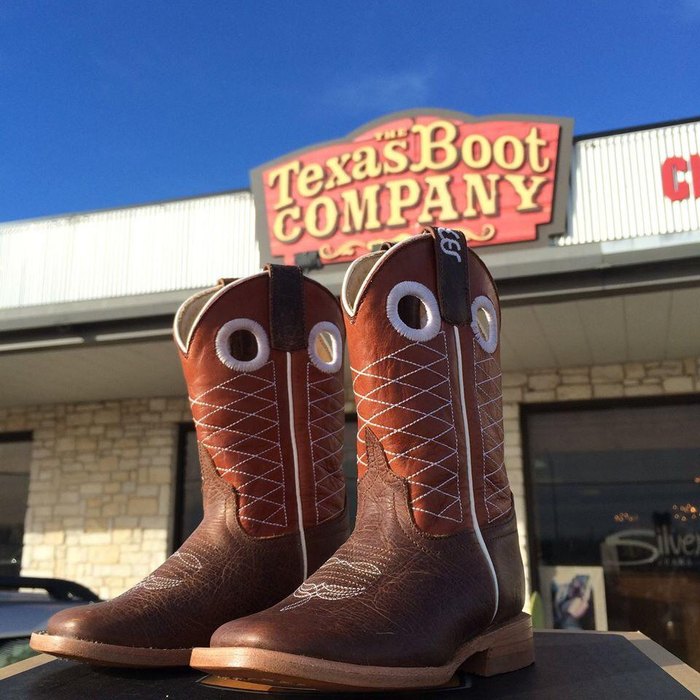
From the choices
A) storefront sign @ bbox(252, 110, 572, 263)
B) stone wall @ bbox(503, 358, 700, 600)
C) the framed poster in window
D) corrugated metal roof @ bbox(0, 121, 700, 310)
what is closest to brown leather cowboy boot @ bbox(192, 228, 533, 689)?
corrugated metal roof @ bbox(0, 121, 700, 310)

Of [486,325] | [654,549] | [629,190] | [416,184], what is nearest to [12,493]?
[416,184]

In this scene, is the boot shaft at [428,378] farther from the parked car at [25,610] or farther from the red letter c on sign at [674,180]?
the red letter c on sign at [674,180]

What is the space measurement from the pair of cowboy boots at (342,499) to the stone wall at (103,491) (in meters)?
5.03

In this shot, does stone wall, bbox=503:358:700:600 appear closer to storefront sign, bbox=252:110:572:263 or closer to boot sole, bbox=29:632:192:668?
storefront sign, bbox=252:110:572:263

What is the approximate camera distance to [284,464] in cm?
135

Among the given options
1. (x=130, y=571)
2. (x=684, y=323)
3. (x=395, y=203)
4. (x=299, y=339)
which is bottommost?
(x=130, y=571)

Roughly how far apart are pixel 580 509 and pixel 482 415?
4.57 metres

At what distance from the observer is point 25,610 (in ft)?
6.48

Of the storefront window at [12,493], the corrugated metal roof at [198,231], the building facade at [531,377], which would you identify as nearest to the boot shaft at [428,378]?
the building facade at [531,377]

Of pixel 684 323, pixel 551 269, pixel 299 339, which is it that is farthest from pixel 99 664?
pixel 684 323

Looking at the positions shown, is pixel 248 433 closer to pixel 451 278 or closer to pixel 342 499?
pixel 342 499

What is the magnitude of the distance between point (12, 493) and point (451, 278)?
689 centimetres

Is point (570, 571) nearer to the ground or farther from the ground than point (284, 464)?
nearer to the ground

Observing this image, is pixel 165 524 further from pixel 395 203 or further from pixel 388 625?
pixel 388 625
